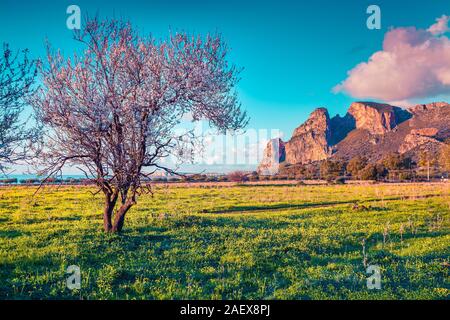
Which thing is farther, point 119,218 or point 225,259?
point 119,218

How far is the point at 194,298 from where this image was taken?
9.21m

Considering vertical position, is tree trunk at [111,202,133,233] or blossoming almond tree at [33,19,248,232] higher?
blossoming almond tree at [33,19,248,232]

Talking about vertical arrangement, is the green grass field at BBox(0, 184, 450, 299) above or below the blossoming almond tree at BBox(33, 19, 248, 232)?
below

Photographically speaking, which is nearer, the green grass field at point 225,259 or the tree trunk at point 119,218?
the green grass field at point 225,259

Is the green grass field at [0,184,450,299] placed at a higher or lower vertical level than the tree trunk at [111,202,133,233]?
lower

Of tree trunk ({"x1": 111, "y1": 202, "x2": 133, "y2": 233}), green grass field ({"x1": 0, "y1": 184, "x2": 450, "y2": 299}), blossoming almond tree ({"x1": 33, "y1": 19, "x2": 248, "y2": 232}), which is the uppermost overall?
blossoming almond tree ({"x1": 33, "y1": 19, "x2": 248, "y2": 232})

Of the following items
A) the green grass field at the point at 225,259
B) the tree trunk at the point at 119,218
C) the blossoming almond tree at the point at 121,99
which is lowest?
the green grass field at the point at 225,259

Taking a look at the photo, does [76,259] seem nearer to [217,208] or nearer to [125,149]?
[125,149]

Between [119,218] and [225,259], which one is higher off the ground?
[119,218]

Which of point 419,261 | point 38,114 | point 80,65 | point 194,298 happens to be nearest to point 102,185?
point 38,114

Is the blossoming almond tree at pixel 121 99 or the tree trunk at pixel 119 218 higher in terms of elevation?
the blossoming almond tree at pixel 121 99

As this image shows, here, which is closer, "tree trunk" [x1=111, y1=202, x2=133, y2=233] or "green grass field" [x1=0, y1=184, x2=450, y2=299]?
"green grass field" [x1=0, y1=184, x2=450, y2=299]

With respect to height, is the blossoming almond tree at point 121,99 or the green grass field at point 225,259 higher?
the blossoming almond tree at point 121,99

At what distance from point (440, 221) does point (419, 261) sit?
11664 millimetres
